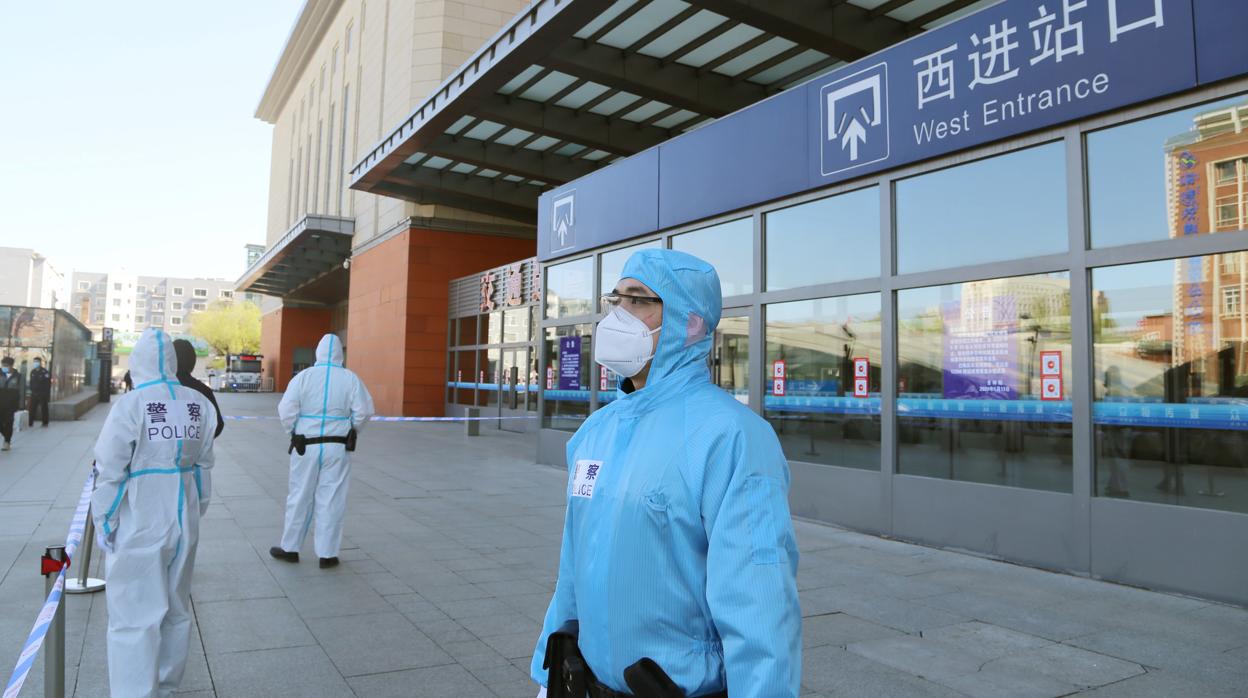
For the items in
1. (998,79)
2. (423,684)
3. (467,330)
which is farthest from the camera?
(467,330)

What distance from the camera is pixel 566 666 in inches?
70.2

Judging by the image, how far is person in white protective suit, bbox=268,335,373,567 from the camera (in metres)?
6.23

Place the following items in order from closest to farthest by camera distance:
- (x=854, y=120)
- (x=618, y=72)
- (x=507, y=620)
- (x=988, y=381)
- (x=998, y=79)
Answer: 1. (x=507, y=620)
2. (x=998, y=79)
3. (x=988, y=381)
4. (x=854, y=120)
5. (x=618, y=72)

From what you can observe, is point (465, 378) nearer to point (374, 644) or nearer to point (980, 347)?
point (980, 347)

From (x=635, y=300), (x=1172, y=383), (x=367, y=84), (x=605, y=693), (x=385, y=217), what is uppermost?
(x=367, y=84)

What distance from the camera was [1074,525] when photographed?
5.96m

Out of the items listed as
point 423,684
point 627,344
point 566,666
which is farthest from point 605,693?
point 423,684

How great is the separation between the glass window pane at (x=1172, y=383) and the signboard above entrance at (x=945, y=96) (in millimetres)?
1358

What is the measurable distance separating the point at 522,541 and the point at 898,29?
9.64m

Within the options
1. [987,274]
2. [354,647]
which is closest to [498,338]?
[987,274]

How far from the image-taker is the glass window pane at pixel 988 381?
6.30 meters

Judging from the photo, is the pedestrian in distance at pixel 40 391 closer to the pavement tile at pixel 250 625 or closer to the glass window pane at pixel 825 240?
the pavement tile at pixel 250 625

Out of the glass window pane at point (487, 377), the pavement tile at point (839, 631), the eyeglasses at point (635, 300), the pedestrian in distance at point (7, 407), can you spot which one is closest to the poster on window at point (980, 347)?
the pavement tile at point (839, 631)

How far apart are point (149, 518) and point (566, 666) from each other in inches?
109
